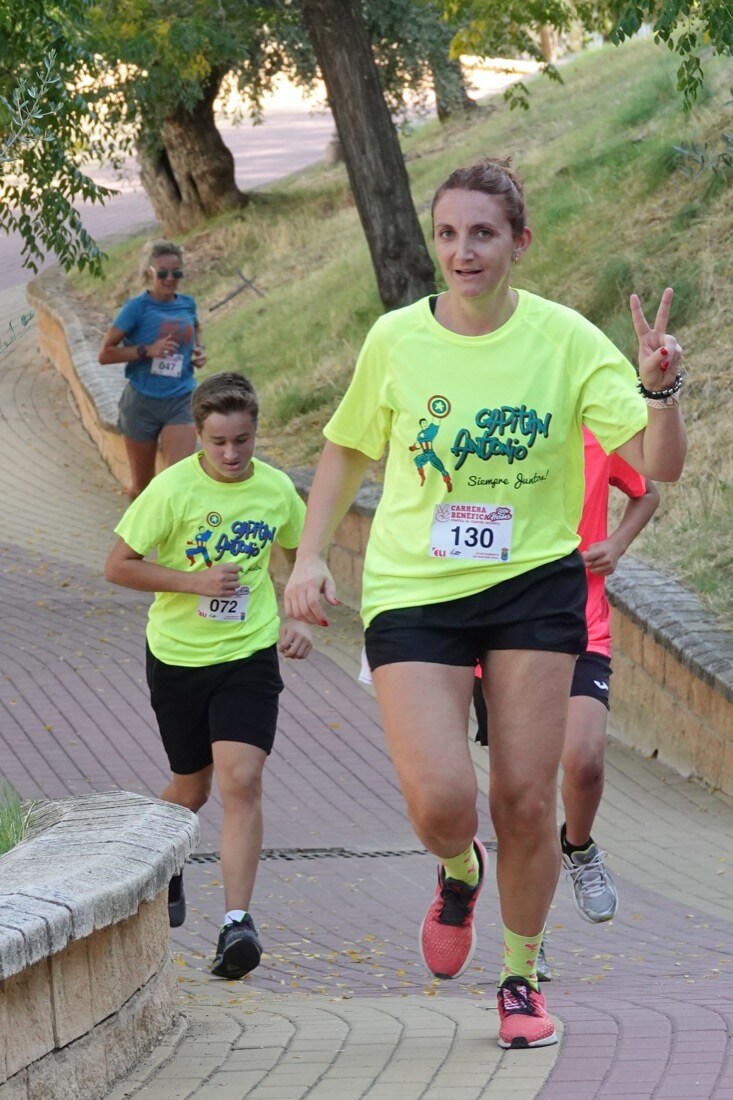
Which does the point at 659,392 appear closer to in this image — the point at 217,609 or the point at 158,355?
the point at 217,609

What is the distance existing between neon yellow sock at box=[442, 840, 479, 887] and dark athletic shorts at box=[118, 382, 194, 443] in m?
7.63

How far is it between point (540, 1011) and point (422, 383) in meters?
1.45

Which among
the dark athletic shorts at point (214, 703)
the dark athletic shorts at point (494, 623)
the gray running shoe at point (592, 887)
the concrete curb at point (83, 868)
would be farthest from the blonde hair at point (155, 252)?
the dark athletic shorts at point (494, 623)

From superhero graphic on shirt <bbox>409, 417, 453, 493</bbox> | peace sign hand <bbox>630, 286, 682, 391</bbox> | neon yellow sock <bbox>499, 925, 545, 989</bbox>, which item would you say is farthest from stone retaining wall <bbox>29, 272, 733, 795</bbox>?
peace sign hand <bbox>630, 286, 682, 391</bbox>

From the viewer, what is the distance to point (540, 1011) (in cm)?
407

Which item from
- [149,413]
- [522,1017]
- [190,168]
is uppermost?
[190,168]

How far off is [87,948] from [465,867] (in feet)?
3.11

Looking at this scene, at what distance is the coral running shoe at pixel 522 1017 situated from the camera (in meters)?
4.00

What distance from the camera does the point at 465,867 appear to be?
4.26 meters

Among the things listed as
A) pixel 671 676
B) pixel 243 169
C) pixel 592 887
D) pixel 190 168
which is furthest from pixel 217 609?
pixel 243 169

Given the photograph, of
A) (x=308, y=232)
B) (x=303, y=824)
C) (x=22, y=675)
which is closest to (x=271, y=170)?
(x=308, y=232)

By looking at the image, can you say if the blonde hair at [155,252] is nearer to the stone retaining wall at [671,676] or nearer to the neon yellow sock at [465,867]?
the stone retaining wall at [671,676]

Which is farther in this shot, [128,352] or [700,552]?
[128,352]

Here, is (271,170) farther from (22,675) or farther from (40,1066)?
(40,1066)
